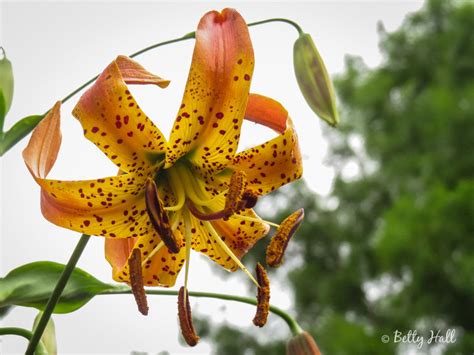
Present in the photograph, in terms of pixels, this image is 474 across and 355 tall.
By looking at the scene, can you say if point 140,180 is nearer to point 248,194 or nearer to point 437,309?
point 248,194

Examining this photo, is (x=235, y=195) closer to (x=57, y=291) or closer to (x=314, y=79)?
(x=57, y=291)

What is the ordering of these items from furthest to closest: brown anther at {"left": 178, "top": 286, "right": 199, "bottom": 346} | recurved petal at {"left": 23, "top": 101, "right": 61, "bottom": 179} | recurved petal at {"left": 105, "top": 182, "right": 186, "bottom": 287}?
recurved petal at {"left": 105, "top": 182, "right": 186, "bottom": 287} < brown anther at {"left": 178, "top": 286, "right": 199, "bottom": 346} < recurved petal at {"left": 23, "top": 101, "right": 61, "bottom": 179}

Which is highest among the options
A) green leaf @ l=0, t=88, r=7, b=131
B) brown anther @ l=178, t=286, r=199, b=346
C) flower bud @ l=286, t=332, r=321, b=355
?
green leaf @ l=0, t=88, r=7, b=131

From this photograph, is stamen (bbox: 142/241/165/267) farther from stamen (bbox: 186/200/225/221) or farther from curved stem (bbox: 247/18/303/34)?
curved stem (bbox: 247/18/303/34)

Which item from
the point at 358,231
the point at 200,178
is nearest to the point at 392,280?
the point at 358,231

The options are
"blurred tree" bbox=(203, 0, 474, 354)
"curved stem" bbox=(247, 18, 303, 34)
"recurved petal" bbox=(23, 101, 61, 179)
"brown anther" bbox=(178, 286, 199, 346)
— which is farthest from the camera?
"blurred tree" bbox=(203, 0, 474, 354)

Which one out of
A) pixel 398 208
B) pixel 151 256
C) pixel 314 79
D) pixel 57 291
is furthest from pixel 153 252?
pixel 398 208

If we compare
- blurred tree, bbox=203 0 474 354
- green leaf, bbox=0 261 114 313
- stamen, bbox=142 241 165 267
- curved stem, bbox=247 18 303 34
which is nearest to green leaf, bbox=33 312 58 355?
green leaf, bbox=0 261 114 313

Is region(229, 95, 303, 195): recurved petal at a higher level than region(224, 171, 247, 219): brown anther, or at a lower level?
higher
